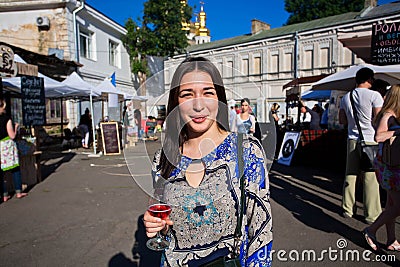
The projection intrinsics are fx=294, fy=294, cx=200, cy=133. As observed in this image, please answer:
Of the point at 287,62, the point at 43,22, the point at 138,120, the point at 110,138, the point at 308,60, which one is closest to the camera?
the point at 138,120

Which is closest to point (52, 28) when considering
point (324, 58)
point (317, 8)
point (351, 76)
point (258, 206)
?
point (351, 76)

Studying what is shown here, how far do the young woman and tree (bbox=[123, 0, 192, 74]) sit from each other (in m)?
20.6

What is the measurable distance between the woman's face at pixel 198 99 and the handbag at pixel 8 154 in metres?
5.17

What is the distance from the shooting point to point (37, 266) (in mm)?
3137

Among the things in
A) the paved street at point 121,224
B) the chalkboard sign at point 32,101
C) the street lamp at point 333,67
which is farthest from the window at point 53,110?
the street lamp at point 333,67

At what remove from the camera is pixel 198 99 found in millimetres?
1353

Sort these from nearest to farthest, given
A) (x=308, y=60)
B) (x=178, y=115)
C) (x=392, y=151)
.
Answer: (x=178, y=115), (x=392, y=151), (x=308, y=60)

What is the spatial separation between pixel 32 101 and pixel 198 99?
7.00 metres

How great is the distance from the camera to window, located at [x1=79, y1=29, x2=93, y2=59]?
53.7 feet

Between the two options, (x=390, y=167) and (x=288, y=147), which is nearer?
(x=390, y=167)

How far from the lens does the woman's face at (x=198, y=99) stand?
4.46ft

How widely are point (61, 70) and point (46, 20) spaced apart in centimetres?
263

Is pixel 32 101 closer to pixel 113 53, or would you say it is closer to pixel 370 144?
pixel 370 144

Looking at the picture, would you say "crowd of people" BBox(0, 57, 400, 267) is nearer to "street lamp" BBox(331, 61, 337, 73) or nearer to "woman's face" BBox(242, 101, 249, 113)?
"woman's face" BBox(242, 101, 249, 113)
